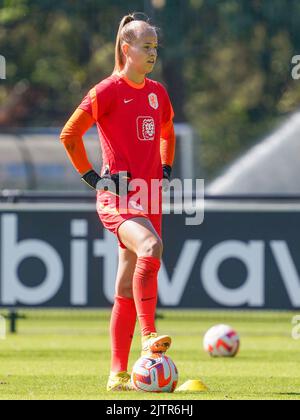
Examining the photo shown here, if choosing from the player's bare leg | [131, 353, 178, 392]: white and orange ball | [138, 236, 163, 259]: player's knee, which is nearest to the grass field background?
[131, 353, 178, 392]: white and orange ball

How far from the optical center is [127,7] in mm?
34875

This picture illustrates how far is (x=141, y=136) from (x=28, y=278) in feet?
19.4

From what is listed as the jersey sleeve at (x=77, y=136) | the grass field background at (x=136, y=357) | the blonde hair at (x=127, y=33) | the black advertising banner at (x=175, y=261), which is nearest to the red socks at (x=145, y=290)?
the grass field background at (x=136, y=357)

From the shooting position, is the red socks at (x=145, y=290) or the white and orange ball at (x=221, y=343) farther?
the white and orange ball at (x=221, y=343)

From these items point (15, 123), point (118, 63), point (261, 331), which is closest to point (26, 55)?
point (15, 123)

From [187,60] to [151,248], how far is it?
3001 centimetres

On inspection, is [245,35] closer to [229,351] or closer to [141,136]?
[229,351]

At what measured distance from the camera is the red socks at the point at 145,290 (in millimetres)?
8812

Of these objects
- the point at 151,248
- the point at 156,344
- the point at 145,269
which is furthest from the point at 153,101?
the point at 156,344

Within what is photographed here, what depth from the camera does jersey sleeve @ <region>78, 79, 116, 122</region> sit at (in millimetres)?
9023

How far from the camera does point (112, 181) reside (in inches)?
354

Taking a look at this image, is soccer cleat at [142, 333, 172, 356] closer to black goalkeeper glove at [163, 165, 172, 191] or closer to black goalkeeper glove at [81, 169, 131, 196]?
black goalkeeper glove at [81, 169, 131, 196]

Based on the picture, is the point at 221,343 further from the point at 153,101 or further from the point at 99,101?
the point at 99,101

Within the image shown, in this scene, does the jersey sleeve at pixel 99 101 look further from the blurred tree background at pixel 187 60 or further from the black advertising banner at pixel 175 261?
the blurred tree background at pixel 187 60
